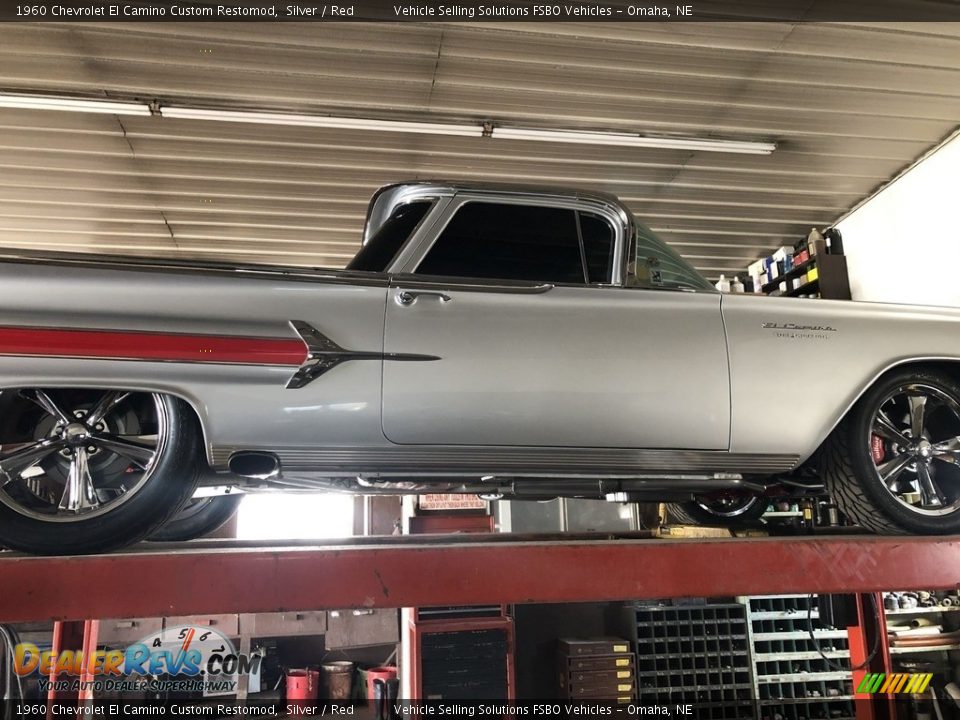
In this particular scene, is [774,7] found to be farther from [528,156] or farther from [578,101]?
[528,156]

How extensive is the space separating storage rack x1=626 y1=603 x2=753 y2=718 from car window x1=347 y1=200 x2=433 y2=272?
12.0 feet

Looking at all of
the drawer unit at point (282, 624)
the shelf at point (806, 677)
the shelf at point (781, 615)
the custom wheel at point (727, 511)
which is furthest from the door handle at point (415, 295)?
the drawer unit at point (282, 624)

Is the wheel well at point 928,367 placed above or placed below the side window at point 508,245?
below

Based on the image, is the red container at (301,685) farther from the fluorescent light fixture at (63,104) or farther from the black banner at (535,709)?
the fluorescent light fixture at (63,104)

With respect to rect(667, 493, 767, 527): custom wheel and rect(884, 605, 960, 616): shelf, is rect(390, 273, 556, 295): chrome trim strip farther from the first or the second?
rect(884, 605, 960, 616): shelf

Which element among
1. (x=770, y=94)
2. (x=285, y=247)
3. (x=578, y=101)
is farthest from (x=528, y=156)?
(x=285, y=247)

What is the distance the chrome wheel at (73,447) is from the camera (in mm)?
1904

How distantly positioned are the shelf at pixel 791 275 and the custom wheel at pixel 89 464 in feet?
18.8

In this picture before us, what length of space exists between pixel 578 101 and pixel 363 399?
128 inches

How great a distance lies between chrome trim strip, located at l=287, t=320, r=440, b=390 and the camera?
2.02 metres

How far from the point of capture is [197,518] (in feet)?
9.23

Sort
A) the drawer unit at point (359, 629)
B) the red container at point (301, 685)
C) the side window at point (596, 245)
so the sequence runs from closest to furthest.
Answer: the side window at point (596, 245), the red container at point (301, 685), the drawer unit at point (359, 629)

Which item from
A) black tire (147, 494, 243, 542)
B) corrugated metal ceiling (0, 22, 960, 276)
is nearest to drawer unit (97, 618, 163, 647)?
black tire (147, 494, 243, 542)

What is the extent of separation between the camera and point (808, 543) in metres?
1.99
